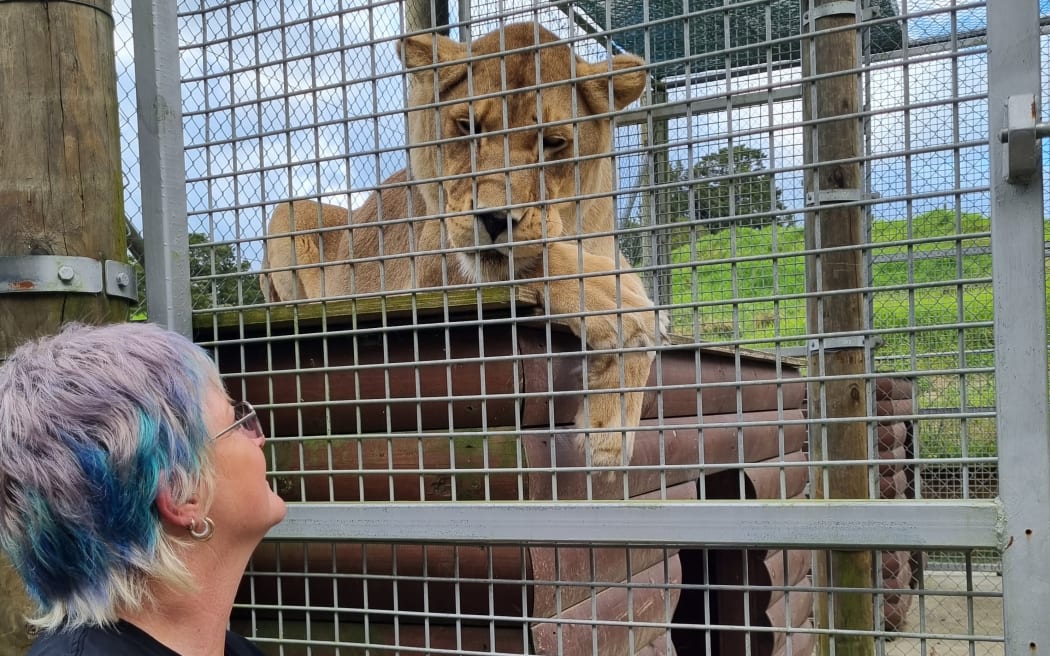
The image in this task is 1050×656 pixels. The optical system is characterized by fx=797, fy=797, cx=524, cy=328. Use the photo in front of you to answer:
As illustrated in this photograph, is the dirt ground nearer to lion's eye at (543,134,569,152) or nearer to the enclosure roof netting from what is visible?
the enclosure roof netting

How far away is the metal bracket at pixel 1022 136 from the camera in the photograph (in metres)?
1.41

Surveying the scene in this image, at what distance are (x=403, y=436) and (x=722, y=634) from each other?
13.1ft

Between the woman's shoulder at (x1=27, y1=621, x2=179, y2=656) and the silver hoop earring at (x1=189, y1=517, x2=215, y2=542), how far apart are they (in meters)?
0.19

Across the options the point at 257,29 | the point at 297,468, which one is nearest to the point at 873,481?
the point at 297,468

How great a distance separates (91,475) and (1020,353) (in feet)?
5.59

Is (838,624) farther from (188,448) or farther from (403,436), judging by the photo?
(188,448)

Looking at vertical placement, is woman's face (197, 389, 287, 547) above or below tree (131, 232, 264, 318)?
below

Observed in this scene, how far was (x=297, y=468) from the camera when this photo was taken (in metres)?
2.57

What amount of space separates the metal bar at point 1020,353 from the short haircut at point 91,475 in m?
1.55

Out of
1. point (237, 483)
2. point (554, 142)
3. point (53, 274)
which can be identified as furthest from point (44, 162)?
point (554, 142)

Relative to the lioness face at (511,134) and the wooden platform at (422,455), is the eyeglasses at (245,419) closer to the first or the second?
the wooden platform at (422,455)

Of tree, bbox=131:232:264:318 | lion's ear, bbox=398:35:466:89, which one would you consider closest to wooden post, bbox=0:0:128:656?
tree, bbox=131:232:264:318

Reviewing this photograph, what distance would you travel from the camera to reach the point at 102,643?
1447 millimetres

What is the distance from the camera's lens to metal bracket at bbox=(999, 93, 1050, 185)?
4.61 feet
